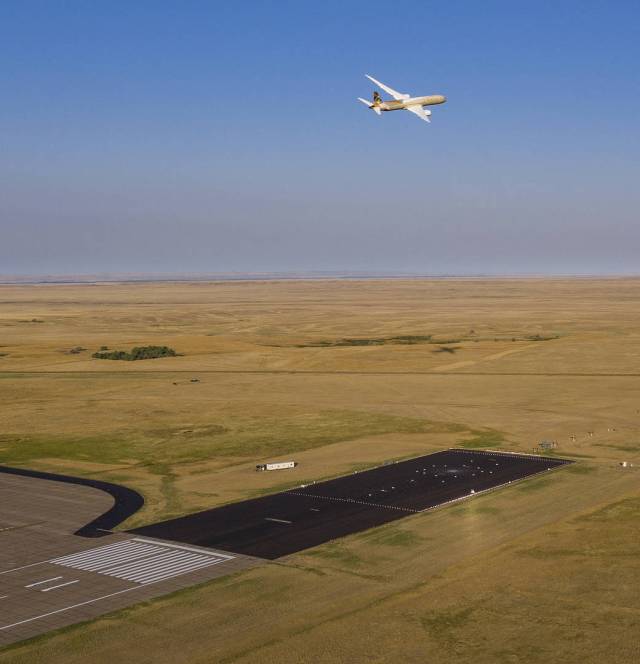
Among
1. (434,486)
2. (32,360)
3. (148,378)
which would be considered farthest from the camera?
(32,360)

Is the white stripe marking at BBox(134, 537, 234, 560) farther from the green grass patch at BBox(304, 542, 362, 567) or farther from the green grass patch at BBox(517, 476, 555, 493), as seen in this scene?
the green grass patch at BBox(517, 476, 555, 493)

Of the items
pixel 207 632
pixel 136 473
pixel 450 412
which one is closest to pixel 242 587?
pixel 207 632

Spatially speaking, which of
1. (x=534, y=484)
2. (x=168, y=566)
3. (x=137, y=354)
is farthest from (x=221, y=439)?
(x=137, y=354)

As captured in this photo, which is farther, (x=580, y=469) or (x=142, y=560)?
(x=580, y=469)

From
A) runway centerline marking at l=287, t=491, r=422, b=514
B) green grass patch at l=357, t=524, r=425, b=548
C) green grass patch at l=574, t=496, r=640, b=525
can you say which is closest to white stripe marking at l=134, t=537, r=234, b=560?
green grass patch at l=357, t=524, r=425, b=548

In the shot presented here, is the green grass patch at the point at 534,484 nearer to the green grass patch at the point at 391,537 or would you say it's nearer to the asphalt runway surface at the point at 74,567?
the green grass patch at the point at 391,537

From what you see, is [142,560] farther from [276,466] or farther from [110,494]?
[276,466]

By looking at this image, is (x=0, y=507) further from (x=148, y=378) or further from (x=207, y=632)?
(x=148, y=378)
